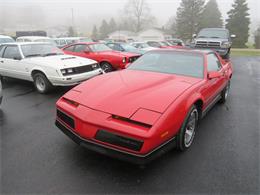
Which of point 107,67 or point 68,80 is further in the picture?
point 107,67

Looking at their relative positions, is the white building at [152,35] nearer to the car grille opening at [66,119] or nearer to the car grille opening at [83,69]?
the car grille opening at [83,69]

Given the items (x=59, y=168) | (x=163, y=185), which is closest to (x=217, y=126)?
(x=163, y=185)

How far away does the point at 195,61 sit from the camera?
13.1 feet

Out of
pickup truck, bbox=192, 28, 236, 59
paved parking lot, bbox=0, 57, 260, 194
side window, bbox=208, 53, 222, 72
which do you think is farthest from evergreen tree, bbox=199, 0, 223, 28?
paved parking lot, bbox=0, 57, 260, 194

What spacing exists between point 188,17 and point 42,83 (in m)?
44.2

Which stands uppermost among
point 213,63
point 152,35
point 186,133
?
point 152,35

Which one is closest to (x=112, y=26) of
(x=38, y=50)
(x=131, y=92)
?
(x=38, y=50)

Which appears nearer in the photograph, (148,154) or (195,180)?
(148,154)

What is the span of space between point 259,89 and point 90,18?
524ft

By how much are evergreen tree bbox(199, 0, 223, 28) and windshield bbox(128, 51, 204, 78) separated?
44786mm

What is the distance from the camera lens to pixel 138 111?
100 inches

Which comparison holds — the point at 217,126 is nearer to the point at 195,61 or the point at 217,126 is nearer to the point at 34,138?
the point at 195,61

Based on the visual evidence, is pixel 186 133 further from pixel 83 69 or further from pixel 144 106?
pixel 83 69

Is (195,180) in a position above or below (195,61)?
Answer: below
